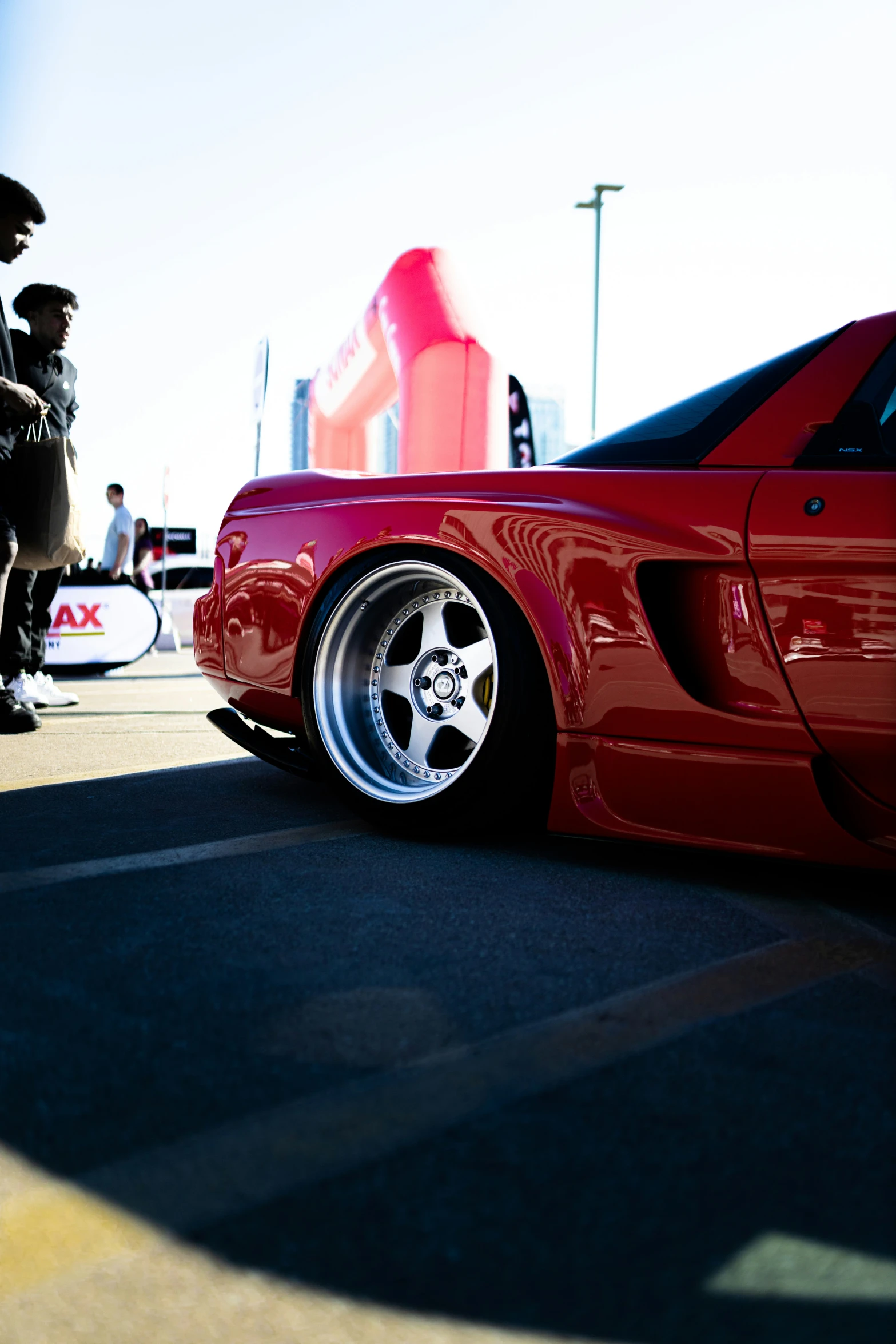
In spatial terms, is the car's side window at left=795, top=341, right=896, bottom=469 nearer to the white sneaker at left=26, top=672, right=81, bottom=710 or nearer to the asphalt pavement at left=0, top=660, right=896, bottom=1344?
the asphalt pavement at left=0, top=660, right=896, bottom=1344

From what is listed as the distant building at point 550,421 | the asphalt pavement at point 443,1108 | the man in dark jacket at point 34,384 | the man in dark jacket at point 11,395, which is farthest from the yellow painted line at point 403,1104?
the distant building at point 550,421

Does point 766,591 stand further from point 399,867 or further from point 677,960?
point 399,867

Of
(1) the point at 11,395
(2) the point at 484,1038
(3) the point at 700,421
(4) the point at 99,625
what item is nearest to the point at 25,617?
(1) the point at 11,395

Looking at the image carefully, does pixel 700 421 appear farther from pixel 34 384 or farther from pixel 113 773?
pixel 34 384

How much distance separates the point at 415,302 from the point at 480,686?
30.1 ft

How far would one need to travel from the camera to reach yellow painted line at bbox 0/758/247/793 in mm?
3273

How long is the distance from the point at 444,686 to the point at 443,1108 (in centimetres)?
145

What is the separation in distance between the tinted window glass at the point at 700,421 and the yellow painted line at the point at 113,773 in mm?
1782

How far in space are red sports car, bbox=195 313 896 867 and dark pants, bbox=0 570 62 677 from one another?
2.75 meters

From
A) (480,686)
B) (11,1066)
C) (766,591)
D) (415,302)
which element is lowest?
(11,1066)

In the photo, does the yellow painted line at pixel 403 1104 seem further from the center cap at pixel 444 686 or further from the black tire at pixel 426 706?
the center cap at pixel 444 686

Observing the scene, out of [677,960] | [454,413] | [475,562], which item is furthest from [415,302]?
[677,960]

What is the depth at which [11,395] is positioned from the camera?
4426 millimetres

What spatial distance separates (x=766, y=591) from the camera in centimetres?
211
